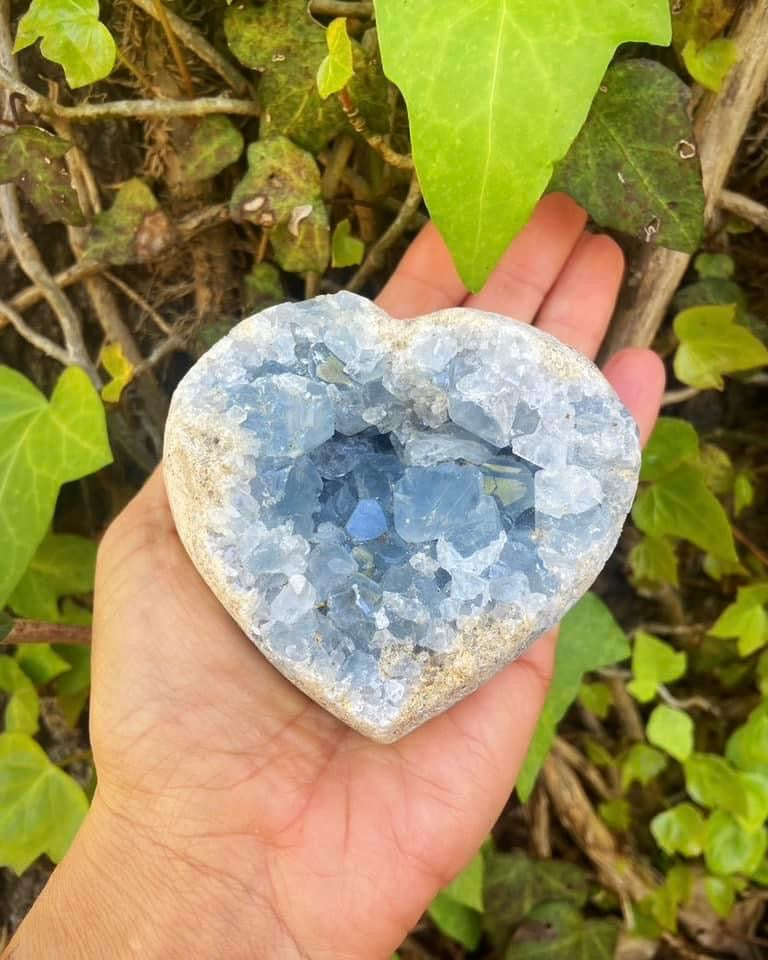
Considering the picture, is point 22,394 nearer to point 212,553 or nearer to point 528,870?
point 212,553

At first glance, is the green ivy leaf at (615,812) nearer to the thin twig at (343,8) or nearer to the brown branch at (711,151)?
the brown branch at (711,151)

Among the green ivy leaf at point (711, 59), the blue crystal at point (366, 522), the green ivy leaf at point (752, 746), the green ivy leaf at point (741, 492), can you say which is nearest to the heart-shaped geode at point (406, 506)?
the blue crystal at point (366, 522)

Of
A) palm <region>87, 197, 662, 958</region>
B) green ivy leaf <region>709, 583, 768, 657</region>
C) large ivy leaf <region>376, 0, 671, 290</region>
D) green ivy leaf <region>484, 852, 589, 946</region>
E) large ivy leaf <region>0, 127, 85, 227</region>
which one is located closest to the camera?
large ivy leaf <region>376, 0, 671, 290</region>

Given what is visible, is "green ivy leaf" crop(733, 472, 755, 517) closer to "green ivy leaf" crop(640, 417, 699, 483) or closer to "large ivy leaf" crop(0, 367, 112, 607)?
"green ivy leaf" crop(640, 417, 699, 483)

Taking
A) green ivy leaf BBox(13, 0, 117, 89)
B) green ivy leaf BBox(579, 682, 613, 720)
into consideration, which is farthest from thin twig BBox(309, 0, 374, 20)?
green ivy leaf BBox(579, 682, 613, 720)

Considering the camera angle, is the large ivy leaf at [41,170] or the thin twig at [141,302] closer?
the large ivy leaf at [41,170]
